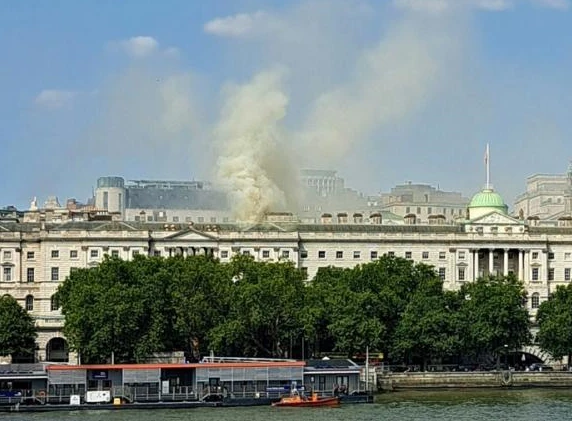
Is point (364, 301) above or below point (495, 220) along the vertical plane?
below

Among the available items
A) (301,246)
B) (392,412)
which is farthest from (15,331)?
(392,412)

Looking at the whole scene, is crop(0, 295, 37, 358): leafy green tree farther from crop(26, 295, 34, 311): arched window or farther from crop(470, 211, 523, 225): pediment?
crop(470, 211, 523, 225): pediment

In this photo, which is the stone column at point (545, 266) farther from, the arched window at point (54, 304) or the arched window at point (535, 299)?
the arched window at point (54, 304)

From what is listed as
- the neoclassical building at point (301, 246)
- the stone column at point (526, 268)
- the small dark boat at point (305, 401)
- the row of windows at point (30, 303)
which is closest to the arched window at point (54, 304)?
the row of windows at point (30, 303)

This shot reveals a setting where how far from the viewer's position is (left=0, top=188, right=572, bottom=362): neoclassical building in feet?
509

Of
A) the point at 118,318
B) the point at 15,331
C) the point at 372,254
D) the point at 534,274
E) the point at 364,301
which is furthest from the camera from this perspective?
the point at 534,274

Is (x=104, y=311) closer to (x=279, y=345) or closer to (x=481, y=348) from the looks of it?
(x=279, y=345)

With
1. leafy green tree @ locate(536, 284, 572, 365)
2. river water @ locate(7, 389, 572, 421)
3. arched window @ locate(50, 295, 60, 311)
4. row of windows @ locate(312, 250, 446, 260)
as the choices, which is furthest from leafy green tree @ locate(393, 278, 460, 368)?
arched window @ locate(50, 295, 60, 311)

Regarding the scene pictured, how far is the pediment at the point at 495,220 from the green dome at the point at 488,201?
622 centimetres

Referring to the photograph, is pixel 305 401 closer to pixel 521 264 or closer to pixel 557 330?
pixel 557 330

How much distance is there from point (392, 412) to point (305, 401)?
24.4ft

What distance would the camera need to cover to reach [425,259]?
159500 mm

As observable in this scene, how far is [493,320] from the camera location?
130 metres

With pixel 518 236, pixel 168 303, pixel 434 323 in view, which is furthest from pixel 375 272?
pixel 518 236
